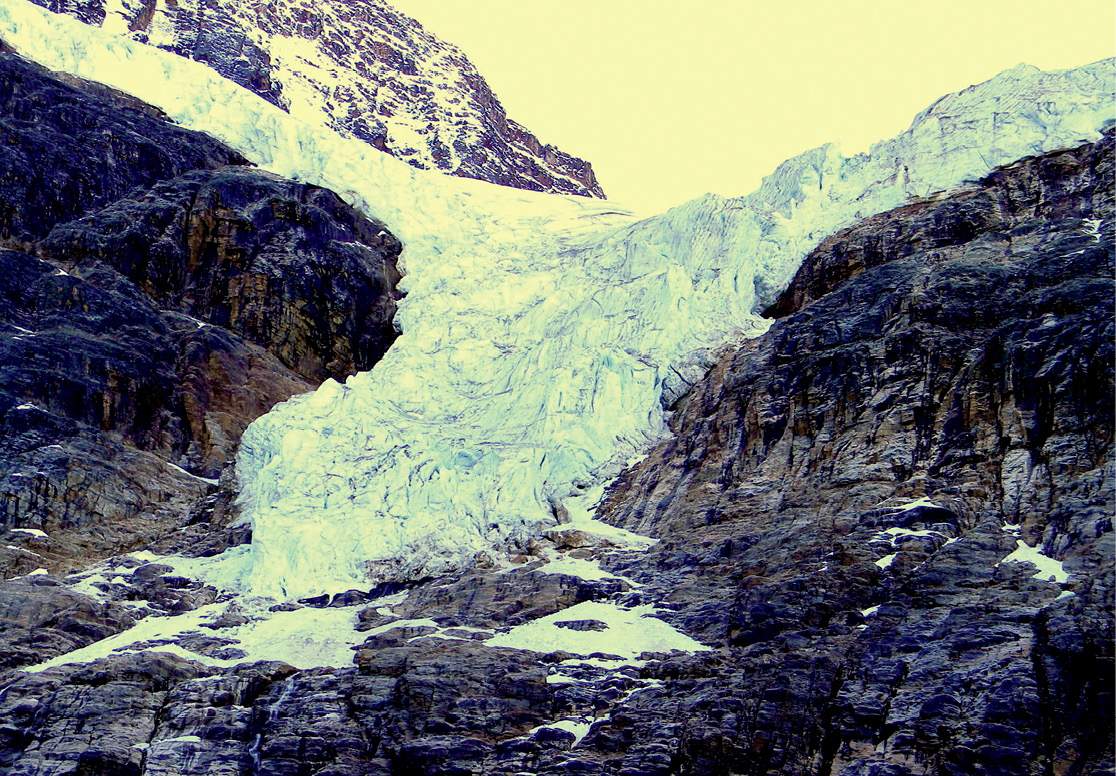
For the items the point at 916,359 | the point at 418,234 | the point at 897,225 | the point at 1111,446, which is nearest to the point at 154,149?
the point at 418,234

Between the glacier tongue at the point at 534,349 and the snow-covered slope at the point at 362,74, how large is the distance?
3816 cm

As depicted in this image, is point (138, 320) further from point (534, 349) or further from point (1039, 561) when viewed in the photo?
point (1039, 561)

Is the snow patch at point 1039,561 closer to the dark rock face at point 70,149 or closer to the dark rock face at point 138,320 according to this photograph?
the dark rock face at point 138,320

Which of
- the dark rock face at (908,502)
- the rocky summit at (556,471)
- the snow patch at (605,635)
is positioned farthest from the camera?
the snow patch at (605,635)

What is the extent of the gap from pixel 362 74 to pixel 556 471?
331 ft

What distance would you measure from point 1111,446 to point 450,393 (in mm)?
32057

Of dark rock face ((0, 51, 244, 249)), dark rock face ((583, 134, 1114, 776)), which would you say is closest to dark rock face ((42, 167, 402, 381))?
dark rock face ((0, 51, 244, 249))

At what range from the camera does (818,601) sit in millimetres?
40250

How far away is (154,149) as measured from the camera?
264 ft

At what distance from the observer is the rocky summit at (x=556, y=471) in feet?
123

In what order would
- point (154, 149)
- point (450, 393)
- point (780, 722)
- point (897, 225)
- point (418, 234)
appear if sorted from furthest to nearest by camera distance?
point (418, 234), point (154, 149), point (450, 393), point (897, 225), point (780, 722)

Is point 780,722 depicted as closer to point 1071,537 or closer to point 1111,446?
point 1071,537

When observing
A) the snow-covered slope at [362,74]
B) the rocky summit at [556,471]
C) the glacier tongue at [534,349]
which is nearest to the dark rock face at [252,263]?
the rocky summit at [556,471]

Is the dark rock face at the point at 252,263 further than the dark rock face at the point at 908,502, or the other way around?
the dark rock face at the point at 252,263
